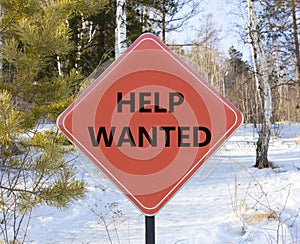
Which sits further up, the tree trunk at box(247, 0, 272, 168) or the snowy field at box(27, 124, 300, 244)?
the tree trunk at box(247, 0, 272, 168)

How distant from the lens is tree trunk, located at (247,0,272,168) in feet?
23.5

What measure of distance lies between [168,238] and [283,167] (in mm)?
4940

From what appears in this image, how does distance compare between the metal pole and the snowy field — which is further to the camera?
the snowy field

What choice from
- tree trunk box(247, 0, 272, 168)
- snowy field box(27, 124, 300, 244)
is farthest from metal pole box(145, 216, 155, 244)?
tree trunk box(247, 0, 272, 168)

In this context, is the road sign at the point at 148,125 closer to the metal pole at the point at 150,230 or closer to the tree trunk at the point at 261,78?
the metal pole at the point at 150,230

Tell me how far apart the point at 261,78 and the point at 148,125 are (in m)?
6.53

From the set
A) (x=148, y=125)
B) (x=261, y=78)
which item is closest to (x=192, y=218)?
(x=148, y=125)

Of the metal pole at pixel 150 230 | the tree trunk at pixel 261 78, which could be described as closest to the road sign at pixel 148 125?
the metal pole at pixel 150 230

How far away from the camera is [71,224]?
3814mm

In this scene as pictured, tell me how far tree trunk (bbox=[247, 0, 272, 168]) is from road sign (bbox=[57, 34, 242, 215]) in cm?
636

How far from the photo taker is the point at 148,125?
4.15ft

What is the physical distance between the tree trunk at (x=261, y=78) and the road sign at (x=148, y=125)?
636 cm

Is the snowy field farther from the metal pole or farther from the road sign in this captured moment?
the metal pole

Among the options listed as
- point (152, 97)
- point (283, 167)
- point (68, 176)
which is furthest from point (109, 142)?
point (283, 167)
